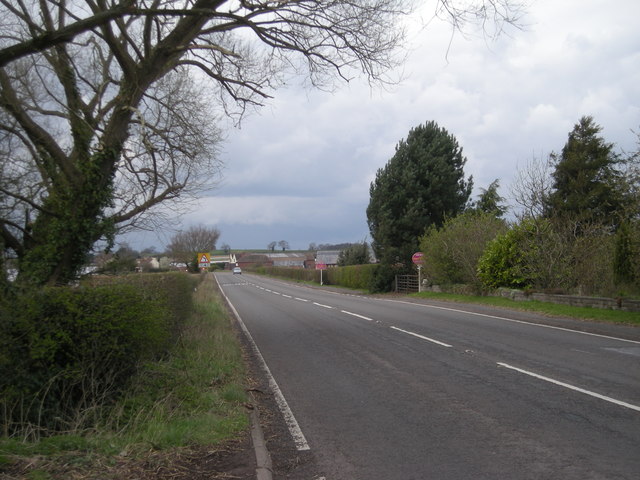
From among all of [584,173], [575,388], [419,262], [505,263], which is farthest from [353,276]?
[575,388]

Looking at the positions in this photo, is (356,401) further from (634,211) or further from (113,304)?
(634,211)

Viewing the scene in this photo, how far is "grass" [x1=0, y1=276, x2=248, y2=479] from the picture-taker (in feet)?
15.3

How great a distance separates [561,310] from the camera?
18047 millimetres

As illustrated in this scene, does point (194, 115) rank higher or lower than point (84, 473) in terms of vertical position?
higher

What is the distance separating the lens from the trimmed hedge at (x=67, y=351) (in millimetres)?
5742

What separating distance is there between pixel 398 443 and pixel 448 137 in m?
35.1

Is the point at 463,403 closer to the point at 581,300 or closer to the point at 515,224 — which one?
the point at 581,300

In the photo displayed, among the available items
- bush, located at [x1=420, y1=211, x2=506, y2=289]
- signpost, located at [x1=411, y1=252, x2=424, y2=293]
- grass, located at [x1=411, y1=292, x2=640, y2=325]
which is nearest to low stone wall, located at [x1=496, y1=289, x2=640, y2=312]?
grass, located at [x1=411, y1=292, x2=640, y2=325]

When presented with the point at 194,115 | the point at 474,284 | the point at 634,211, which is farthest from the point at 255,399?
the point at 474,284

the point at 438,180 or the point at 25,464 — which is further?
the point at 438,180

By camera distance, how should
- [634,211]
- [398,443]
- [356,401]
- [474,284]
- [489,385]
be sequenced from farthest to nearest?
1. [474,284]
2. [634,211]
3. [489,385]
4. [356,401]
5. [398,443]

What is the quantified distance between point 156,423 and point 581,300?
→ 1614cm

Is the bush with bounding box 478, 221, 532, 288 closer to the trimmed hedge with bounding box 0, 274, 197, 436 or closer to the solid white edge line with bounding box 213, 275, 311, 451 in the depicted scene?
the solid white edge line with bounding box 213, 275, 311, 451

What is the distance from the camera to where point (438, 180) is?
3650cm
